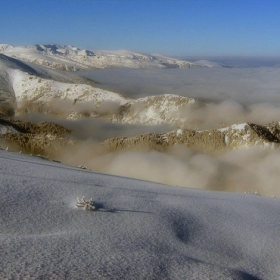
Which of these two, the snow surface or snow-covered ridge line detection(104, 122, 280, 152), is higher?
the snow surface

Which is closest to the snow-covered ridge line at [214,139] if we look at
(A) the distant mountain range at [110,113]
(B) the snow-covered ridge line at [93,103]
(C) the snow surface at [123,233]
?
(A) the distant mountain range at [110,113]

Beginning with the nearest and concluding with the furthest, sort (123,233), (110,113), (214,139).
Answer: (123,233)
(214,139)
(110,113)

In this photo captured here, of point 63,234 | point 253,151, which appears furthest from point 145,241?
point 253,151

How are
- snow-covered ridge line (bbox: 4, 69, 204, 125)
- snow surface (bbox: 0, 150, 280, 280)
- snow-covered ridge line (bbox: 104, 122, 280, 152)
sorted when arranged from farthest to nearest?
snow-covered ridge line (bbox: 4, 69, 204, 125), snow-covered ridge line (bbox: 104, 122, 280, 152), snow surface (bbox: 0, 150, 280, 280)

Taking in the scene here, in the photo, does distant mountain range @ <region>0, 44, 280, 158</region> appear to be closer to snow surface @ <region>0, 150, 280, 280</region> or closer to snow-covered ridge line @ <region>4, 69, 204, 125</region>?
snow-covered ridge line @ <region>4, 69, 204, 125</region>

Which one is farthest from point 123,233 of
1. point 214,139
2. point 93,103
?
point 93,103

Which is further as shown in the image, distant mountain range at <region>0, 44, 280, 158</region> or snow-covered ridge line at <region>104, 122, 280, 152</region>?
distant mountain range at <region>0, 44, 280, 158</region>

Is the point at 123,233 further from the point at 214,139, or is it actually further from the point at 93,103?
the point at 93,103

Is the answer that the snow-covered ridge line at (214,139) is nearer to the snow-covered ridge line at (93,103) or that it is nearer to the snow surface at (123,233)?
the snow-covered ridge line at (93,103)

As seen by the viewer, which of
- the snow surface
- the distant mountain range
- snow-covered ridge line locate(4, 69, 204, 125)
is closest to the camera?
the snow surface

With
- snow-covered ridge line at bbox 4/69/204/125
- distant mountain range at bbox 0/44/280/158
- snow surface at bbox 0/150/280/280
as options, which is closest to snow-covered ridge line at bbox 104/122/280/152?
distant mountain range at bbox 0/44/280/158
